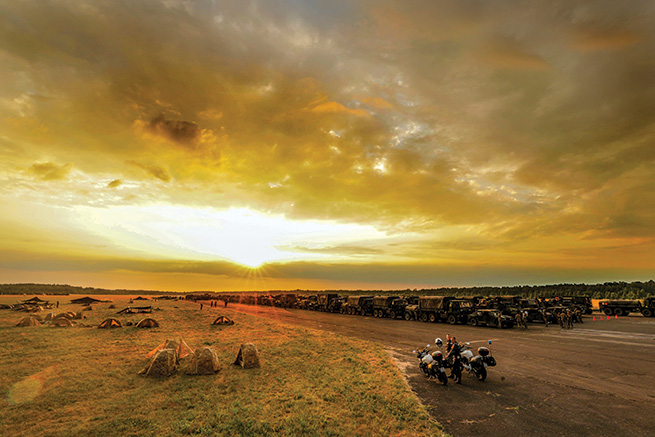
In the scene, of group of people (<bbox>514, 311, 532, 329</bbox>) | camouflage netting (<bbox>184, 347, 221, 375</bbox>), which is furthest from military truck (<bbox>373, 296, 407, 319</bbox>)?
camouflage netting (<bbox>184, 347, 221, 375</bbox>)

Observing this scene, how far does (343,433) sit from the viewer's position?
8.45 m

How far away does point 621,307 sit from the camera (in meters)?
43.2

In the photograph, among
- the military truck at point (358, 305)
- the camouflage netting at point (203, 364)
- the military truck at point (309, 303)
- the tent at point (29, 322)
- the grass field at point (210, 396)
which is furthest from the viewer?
the military truck at point (309, 303)

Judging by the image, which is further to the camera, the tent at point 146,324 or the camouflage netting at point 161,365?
the tent at point 146,324

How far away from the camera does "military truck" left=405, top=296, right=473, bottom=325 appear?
3434 centimetres

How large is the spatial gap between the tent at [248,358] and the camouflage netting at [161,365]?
331cm

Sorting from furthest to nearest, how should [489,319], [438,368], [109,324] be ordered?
[489,319]
[109,324]
[438,368]

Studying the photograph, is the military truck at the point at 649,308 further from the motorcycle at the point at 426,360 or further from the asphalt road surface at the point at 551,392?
the motorcycle at the point at 426,360

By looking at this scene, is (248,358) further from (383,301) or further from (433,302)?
(383,301)

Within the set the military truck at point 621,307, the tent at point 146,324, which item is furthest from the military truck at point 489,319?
the tent at point 146,324

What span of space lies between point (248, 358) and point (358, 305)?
38.0 meters

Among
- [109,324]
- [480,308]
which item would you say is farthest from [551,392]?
[109,324]

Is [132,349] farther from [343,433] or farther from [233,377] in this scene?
[343,433]

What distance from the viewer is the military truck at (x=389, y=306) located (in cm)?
4350
